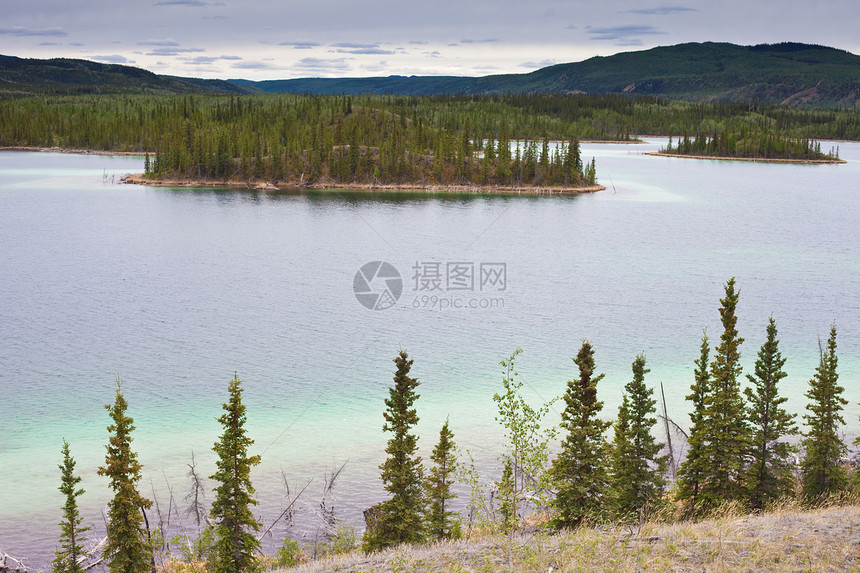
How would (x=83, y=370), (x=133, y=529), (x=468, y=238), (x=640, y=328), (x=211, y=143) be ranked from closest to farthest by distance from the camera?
(x=133, y=529)
(x=83, y=370)
(x=640, y=328)
(x=468, y=238)
(x=211, y=143)

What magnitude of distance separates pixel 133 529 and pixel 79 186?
16435 centimetres

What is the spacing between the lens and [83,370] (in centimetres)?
5156

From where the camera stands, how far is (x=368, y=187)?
18312 centimetres

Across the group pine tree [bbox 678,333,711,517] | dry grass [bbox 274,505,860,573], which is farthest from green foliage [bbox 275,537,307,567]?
pine tree [bbox 678,333,711,517]

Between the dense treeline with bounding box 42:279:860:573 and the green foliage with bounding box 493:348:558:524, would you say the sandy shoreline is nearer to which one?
the green foliage with bounding box 493:348:558:524

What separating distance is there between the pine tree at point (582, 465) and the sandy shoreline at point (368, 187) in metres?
151

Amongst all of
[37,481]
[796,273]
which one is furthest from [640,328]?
[37,481]

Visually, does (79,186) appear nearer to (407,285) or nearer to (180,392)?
(407,285)

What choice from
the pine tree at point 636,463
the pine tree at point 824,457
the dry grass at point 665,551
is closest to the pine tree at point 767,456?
the pine tree at point 824,457

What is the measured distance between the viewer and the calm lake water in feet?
Answer: 130

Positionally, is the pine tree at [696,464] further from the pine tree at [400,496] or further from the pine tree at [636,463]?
the pine tree at [400,496]

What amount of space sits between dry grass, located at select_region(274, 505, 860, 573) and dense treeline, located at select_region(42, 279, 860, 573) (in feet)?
9.25

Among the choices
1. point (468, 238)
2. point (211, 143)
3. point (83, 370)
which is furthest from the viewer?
point (211, 143)

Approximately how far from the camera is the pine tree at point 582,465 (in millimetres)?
27828
